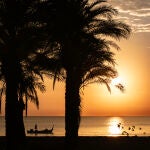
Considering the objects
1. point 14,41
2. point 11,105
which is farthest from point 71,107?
point 14,41

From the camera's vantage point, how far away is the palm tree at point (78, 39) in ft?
89.8

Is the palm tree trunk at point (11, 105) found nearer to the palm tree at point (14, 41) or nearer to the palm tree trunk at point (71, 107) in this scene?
the palm tree at point (14, 41)

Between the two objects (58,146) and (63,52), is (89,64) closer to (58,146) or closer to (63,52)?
(63,52)

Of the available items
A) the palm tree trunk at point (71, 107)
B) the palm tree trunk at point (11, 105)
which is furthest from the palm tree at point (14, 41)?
the palm tree trunk at point (71, 107)

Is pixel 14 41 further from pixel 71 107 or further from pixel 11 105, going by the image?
pixel 71 107

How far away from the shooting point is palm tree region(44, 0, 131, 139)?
27.4m

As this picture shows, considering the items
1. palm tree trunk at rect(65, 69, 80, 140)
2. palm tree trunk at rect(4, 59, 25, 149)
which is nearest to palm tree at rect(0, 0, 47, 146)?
palm tree trunk at rect(4, 59, 25, 149)

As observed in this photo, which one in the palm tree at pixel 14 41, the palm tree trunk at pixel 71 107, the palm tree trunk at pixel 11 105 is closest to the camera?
the palm tree at pixel 14 41

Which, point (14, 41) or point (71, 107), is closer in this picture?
point (14, 41)

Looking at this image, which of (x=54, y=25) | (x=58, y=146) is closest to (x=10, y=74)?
(x=54, y=25)

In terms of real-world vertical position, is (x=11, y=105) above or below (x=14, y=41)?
below

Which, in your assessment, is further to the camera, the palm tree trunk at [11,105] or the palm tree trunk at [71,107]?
the palm tree trunk at [71,107]

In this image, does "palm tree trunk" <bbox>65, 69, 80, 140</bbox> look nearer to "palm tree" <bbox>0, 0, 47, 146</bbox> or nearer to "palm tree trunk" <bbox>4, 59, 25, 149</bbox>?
"palm tree" <bbox>0, 0, 47, 146</bbox>

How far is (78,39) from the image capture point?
2803 centimetres
